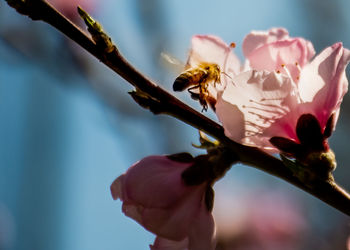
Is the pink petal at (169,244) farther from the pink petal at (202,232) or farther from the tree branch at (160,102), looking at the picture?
the tree branch at (160,102)

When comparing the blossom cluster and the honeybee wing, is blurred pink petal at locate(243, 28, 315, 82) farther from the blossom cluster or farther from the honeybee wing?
the honeybee wing

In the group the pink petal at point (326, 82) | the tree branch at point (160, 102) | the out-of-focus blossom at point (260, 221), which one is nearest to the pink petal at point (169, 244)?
the tree branch at point (160, 102)

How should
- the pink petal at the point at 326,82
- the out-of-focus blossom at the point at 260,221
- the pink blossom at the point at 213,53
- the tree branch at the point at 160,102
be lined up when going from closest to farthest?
1. the tree branch at the point at 160,102
2. the pink petal at the point at 326,82
3. the pink blossom at the point at 213,53
4. the out-of-focus blossom at the point at 260,221

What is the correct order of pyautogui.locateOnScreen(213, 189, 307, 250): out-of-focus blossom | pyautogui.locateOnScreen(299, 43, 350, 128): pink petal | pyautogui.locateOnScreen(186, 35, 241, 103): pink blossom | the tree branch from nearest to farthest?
the tree branch, pyautogui.locateOnScreen(299, 43, 350, 128): pink petal, pyautogui.locateOnScreen(186, 35, 241, 103): pink blossom, pyautogui.locateOnScreen(213, 189, 307, 250): out-of-focus blossom

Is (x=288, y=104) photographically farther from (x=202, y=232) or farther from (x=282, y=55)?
(x=202, y=232)

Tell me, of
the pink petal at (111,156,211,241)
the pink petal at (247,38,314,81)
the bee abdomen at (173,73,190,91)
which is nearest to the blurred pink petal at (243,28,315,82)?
the pink petal at (247,38,314,81)

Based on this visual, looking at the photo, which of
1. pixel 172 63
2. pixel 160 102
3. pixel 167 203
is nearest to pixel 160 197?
pixel 167 203

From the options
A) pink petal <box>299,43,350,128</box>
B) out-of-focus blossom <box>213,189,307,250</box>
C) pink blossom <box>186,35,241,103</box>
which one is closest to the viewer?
pink petal <box>299,43,350,128</box>
